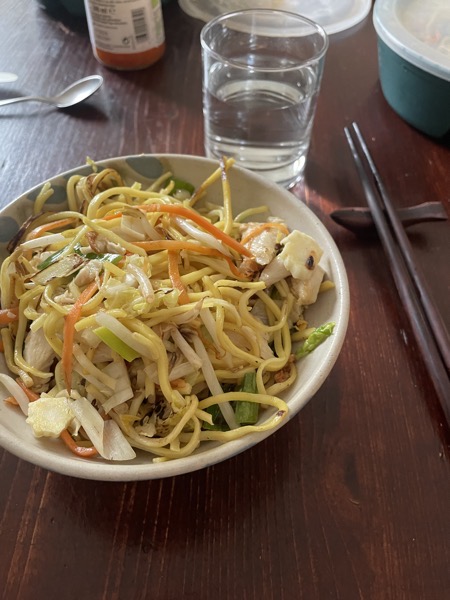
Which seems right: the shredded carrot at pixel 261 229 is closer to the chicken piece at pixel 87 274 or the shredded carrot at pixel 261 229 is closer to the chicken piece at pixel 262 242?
the chicken piece at pixel 262 242

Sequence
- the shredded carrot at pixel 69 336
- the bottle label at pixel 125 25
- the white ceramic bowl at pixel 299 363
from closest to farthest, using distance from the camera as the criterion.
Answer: the white ceramic bowl at pixel 299 363 → the shredded carrot at pixel 69 336 → the bottle label at pixel 125 25

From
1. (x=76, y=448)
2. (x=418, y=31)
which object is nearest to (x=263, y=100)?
(x=418, y=31)

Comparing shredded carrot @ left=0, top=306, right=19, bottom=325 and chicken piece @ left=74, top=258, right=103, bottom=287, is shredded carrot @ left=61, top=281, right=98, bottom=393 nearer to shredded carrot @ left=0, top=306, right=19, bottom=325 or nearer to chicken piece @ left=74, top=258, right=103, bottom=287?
chicken piece @ left=74, top=258, right=103, bottom=287

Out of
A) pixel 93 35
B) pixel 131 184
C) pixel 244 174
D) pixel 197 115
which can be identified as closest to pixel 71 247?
pixel 131 184

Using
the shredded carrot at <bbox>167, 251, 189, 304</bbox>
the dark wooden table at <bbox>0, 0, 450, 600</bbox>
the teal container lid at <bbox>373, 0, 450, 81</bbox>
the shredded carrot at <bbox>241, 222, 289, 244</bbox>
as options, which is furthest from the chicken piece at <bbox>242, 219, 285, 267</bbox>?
the teal container lid at <bbox>373, 0, 450, 81</bbox>

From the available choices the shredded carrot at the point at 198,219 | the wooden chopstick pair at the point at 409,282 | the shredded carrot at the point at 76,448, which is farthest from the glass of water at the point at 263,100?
the shredded carrot at the point at 76,448

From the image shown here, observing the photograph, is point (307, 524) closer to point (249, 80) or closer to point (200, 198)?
point (200, 198)
